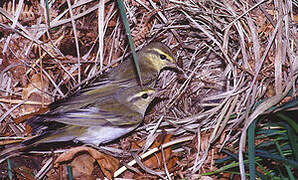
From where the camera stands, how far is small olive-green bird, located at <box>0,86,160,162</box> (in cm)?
318

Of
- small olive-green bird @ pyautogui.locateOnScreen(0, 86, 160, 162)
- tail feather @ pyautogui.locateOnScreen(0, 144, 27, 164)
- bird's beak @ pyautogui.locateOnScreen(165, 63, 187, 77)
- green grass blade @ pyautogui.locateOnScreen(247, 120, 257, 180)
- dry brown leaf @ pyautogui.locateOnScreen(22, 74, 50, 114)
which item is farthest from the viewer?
bird's beak @ pyautogui.locateOnScreen(165, 63, 187, 77)

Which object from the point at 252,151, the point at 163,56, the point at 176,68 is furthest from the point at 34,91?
the point at 252,151

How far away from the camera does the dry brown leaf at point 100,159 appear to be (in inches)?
122

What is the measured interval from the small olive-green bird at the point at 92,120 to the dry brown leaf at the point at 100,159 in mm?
186

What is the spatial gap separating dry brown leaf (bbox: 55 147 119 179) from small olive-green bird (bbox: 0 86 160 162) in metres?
0.19

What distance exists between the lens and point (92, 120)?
11.0 ft

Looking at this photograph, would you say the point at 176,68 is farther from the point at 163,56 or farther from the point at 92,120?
the point at 92,120

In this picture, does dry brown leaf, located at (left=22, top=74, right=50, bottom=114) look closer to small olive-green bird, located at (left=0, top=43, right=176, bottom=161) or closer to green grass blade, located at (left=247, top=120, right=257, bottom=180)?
small olive-green bird, located at (left=0, top=43, right=176, bottom=161)

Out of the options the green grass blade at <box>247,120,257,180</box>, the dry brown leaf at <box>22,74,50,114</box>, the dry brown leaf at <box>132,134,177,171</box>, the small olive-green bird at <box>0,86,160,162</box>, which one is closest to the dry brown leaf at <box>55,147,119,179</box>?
the small olive-green bird at <box>0,86,160,162</box>

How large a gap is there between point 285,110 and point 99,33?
183cm

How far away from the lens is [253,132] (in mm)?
2625

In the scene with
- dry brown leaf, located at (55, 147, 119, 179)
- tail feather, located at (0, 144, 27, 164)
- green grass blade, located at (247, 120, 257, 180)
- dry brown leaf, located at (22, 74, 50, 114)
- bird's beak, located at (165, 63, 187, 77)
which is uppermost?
bird's beak, located at (165, 63, 187, 77)

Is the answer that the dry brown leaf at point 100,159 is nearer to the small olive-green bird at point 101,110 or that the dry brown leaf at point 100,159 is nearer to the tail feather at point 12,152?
the small olive-green bird at point 101,110

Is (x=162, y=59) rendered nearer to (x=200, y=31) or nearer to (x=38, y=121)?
(x=200, y=31)
